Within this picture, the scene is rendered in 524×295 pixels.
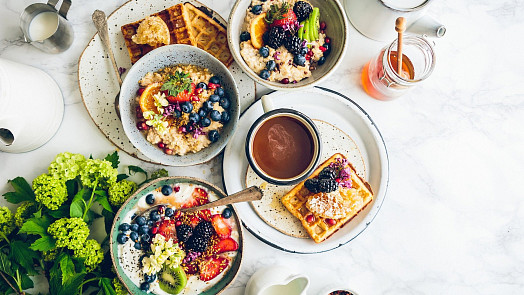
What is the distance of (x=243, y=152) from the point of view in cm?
230

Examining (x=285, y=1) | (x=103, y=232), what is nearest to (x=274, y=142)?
(x=285, y=1)

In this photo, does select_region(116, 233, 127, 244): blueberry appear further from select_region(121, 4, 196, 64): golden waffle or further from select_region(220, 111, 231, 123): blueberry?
select_region(121, 4, 196, 64): golden waffle

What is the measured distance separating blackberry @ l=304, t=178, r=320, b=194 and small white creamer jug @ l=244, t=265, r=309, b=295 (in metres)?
0.42

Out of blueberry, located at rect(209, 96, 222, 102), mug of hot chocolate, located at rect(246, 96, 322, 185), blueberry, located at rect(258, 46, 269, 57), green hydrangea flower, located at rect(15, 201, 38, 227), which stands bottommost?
green hydrangea flower, located at rect(15, 201, 38, 227)

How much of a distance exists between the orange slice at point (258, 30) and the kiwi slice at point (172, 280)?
116 cm

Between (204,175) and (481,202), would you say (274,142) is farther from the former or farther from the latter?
(481,202)

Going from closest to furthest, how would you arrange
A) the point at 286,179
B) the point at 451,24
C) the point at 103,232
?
1. the point at 286,179
2. the point at 103,232
3. the point at 451,24

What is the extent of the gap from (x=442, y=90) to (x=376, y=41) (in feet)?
1.57

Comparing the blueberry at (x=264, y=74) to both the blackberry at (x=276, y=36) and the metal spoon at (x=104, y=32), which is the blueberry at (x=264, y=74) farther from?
the metal spoon at (x=104, y=32)

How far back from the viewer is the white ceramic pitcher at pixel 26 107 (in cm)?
191

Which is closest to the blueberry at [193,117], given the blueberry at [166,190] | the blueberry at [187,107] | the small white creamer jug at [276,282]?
the blueberry at [187,107]

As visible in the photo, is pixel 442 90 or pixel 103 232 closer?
pixel 103 232

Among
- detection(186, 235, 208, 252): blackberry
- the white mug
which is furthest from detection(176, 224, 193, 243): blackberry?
the white mug

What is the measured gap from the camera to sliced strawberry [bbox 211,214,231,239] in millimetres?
2180
